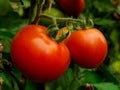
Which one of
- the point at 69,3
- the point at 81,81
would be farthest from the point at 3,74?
the point at 69,3

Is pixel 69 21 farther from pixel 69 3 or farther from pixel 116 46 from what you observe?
pixel 116 46

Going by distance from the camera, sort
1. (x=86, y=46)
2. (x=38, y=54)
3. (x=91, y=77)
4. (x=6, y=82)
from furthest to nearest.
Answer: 1. (x=91, y=77)
2. (x=6, y=82)
3. (x=86, y=46)
4. (x=38, y=54)

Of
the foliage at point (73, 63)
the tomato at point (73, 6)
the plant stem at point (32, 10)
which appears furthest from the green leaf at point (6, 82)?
the tomato at point (73, 6)

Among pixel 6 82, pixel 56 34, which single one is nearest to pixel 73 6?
pixel 6 82

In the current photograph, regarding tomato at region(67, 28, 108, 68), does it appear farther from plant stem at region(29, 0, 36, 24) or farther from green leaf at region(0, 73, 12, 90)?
green leaf at region(0, 73, 12, 90)

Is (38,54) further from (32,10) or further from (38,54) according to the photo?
(32,10)

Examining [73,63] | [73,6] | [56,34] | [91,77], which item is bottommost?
[91,77]

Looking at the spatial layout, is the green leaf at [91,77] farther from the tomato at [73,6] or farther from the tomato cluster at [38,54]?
the tomato cluster at [38,54]
